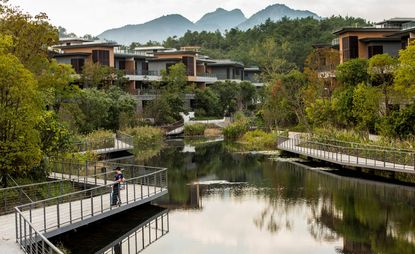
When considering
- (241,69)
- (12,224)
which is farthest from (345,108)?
(241,69)

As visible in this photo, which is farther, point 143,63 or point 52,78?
point 143,63

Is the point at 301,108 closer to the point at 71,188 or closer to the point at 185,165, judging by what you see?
the point at 185,165

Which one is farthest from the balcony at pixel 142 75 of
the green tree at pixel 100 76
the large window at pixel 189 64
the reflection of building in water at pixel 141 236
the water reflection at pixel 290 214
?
the reflection of building in water at pixel 141 236

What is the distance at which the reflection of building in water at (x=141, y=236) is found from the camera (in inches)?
820

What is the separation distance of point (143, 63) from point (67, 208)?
59.7m

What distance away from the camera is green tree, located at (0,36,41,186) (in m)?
23.1

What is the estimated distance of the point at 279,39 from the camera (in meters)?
107

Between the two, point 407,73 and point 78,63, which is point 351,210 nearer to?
point 407,73

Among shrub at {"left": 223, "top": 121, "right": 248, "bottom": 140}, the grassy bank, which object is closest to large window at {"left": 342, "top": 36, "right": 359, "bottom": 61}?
shrub at {"left": 223, "top": 121, "right": 248, "bottom": 140}

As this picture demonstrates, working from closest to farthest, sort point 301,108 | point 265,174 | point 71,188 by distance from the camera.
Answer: point 71,188, point 265,174, point 301,108

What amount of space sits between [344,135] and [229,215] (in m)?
18.1

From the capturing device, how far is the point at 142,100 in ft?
232

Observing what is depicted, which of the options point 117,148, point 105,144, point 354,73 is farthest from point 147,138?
point 354,73

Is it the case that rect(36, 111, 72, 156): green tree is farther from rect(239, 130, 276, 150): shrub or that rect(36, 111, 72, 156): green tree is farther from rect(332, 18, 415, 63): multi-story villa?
rect(332, 18, 415, 63): multi-story villa
